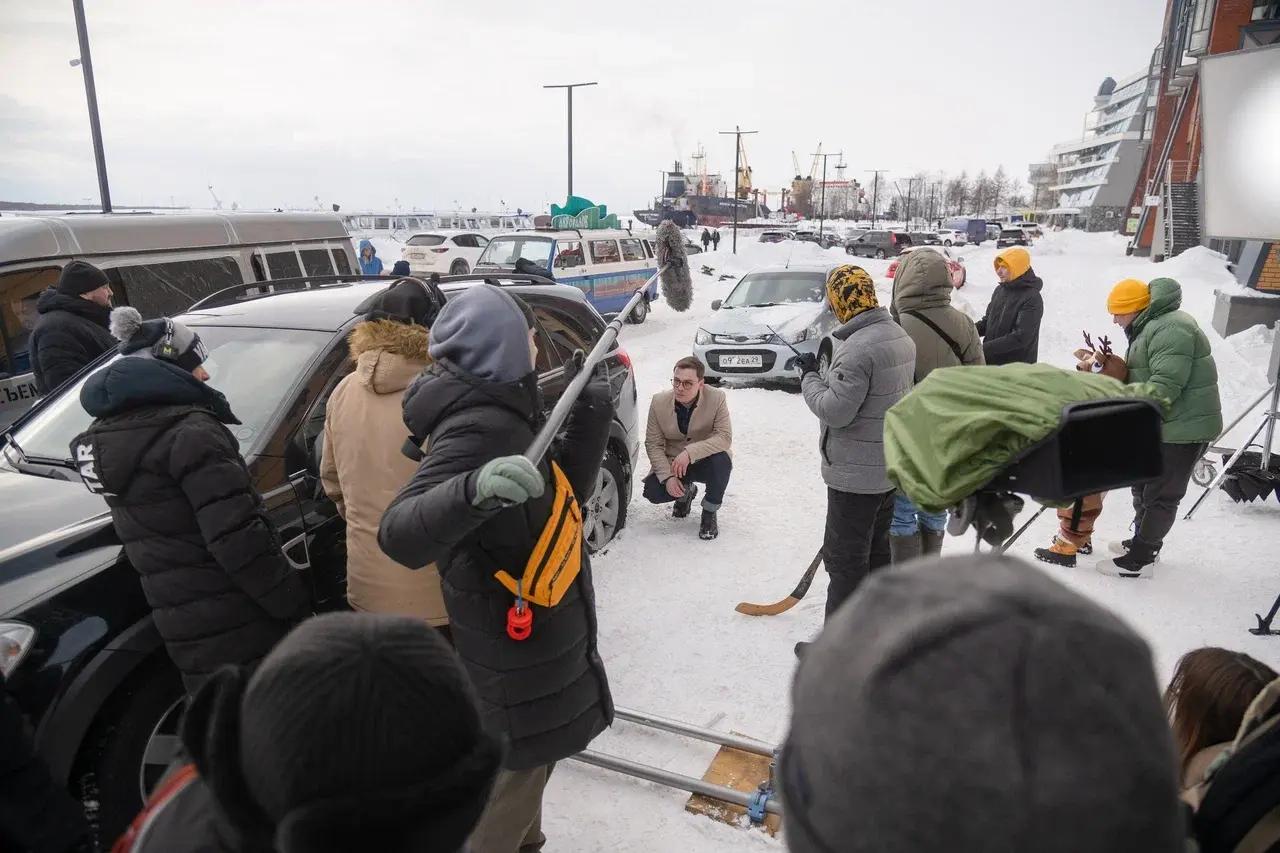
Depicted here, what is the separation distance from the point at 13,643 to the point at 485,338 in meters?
1.76

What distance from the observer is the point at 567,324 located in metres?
5.23

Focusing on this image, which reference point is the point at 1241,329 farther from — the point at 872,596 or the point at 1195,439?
the point at 872,596

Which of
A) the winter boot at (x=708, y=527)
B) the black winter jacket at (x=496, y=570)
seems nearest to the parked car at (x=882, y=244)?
the winter boot at (x=708, y=527)

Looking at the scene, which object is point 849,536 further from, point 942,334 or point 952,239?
point 952,239

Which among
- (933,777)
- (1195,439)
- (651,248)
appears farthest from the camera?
(651,248)

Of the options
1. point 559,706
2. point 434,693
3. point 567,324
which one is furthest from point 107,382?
point 567,324

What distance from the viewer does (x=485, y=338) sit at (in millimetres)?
2086

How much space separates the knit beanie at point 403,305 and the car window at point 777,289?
8.66 meters

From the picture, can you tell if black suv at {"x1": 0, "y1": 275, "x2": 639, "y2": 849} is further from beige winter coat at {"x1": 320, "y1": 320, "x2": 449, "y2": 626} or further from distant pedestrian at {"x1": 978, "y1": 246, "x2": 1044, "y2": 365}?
distant pedestrian at {"x1": 978, "y1": 246, "x2": 1044, "y2": 365}

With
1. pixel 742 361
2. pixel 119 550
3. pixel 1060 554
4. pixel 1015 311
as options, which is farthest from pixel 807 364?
pixel 742 361

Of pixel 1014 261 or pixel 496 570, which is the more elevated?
pixel 1014 261

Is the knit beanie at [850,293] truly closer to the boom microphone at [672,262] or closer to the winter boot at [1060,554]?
the boom microphone at [672,262]

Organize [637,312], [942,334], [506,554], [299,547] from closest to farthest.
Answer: [506,554] < [299,547] < [637,312] < [942,334]

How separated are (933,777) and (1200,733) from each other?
5.40 ft
